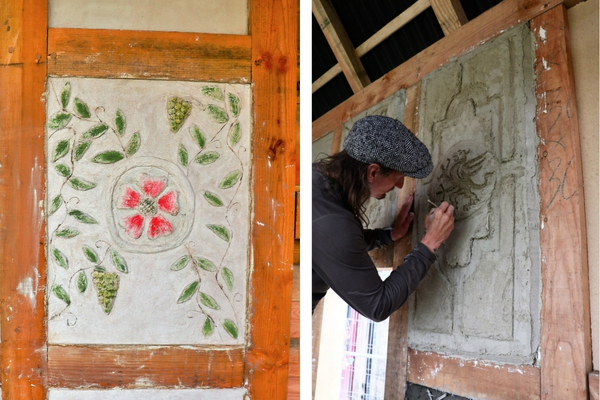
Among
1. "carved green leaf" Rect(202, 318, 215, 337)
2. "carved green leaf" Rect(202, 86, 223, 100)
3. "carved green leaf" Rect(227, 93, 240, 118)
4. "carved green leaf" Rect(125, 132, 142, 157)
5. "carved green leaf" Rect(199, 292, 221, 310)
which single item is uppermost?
"carved green leaf" Rect(202, 86, 223, 100)

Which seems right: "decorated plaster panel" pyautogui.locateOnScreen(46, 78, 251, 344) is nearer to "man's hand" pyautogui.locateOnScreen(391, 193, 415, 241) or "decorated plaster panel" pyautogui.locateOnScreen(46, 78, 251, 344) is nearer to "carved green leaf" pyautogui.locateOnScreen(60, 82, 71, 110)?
"carved green leaf" pyautogui.locateOnScreen(60, 82, 71, 110)

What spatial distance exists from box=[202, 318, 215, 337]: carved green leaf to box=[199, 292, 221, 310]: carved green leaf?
0.04 m

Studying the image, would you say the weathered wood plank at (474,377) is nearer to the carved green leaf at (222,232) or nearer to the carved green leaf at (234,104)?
the carved green leaf at (222,232)

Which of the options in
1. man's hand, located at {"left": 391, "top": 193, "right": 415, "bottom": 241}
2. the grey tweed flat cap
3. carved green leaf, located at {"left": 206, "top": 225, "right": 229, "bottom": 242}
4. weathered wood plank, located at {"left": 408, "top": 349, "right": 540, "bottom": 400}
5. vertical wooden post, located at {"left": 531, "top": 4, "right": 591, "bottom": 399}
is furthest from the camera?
man's hand, located at {"left": 391, "top": 193, "right": 415, "bottom": 241}

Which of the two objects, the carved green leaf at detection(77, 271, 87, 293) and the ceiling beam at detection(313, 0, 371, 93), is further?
the ceiling beam at detection(313, 0, 371, 93)

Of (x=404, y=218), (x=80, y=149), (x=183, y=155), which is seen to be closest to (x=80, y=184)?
(x=80, y=149)

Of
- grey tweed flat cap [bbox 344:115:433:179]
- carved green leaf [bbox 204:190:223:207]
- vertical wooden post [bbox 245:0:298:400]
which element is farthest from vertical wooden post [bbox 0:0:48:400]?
grey tweed flat cap [bbox 344:115:433:179]

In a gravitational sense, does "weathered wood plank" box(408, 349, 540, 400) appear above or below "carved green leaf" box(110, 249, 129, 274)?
below

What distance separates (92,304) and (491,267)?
109cm

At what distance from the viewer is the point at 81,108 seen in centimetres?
159

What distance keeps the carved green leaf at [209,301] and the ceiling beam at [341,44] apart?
2.95ft

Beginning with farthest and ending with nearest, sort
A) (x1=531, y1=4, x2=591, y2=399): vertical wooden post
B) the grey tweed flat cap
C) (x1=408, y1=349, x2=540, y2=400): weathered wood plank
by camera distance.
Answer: the grey tweed flat cap, (x1=408, y1=349, x2=540, y2=400): weathered wood plank, (x1=531, y1=4, x2=591, y2=399): vertical wooden post

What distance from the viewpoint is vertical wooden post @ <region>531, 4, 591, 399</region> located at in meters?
1.18

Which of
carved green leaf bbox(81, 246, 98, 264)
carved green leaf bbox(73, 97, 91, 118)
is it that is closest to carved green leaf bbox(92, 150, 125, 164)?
carved green leaf bbox(73, 97, 91, 118)
